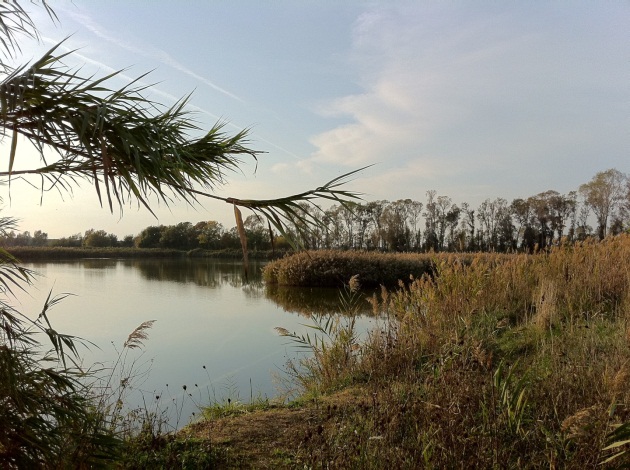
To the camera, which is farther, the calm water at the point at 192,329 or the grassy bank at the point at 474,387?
the calm water at the point at 192,329

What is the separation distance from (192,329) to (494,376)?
6.87 meters

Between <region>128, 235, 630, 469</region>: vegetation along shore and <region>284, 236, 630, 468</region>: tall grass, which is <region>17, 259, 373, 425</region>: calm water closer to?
<region>128, 235, 630, 469</region>: vegetation along shore

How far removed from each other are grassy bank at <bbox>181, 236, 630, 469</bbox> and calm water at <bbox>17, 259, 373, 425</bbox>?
1033 millimetres

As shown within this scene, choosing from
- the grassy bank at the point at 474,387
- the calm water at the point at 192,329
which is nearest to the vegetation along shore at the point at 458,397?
the grassy bank at the point at 474,387

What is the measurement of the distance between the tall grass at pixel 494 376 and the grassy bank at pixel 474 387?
1cm

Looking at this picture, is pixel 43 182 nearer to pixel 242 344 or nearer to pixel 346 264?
pixel 242 344

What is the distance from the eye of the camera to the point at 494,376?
9.32 ft

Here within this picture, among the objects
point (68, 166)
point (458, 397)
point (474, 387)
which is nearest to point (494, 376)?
point (474, 387)

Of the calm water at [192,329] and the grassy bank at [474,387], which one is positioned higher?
the grassy bank at [474,387]

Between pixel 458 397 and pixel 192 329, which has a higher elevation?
pixel 458 397

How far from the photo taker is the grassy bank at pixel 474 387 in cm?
226

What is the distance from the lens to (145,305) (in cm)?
1139

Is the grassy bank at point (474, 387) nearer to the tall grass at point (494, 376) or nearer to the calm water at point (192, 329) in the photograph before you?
the tall grass at point (494, 376)

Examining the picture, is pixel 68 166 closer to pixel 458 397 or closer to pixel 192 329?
pixel 458 397
